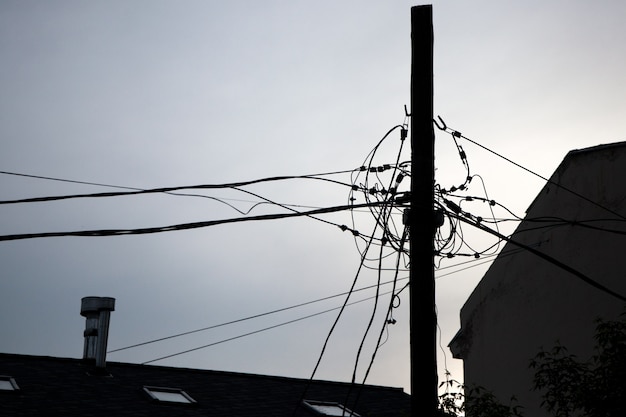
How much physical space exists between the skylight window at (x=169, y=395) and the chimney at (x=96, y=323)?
1728 millimetres

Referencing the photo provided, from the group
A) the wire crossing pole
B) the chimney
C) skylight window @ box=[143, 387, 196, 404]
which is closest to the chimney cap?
the chimney

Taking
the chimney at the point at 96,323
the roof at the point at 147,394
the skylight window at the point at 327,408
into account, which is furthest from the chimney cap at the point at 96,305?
the skylight window at the point at 327,408

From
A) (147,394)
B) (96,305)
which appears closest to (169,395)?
(147,394)

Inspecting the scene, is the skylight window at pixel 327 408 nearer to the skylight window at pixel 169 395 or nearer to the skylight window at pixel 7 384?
the skylight window at pixel 169 395

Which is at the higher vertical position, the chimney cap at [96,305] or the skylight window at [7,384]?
the chimney cap at [96,305]

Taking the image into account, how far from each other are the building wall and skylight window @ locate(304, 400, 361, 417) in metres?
3.38

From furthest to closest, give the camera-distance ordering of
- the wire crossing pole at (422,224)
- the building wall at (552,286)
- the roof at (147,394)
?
the roof at (147,394), the building wall at (552,286), the wire crossing pole at (422,224)

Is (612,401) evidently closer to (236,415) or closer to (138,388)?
(236,415)

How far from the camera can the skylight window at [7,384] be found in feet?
62.4

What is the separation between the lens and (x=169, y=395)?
68.6ft

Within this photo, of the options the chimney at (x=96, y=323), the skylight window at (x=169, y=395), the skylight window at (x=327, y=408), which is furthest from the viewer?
the chimney at (x=96, y=323)

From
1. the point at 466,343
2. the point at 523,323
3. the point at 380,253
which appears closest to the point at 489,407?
the point at 380,253

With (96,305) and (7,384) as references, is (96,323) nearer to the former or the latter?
(96,305)

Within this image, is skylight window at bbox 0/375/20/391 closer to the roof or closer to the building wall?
the roof
